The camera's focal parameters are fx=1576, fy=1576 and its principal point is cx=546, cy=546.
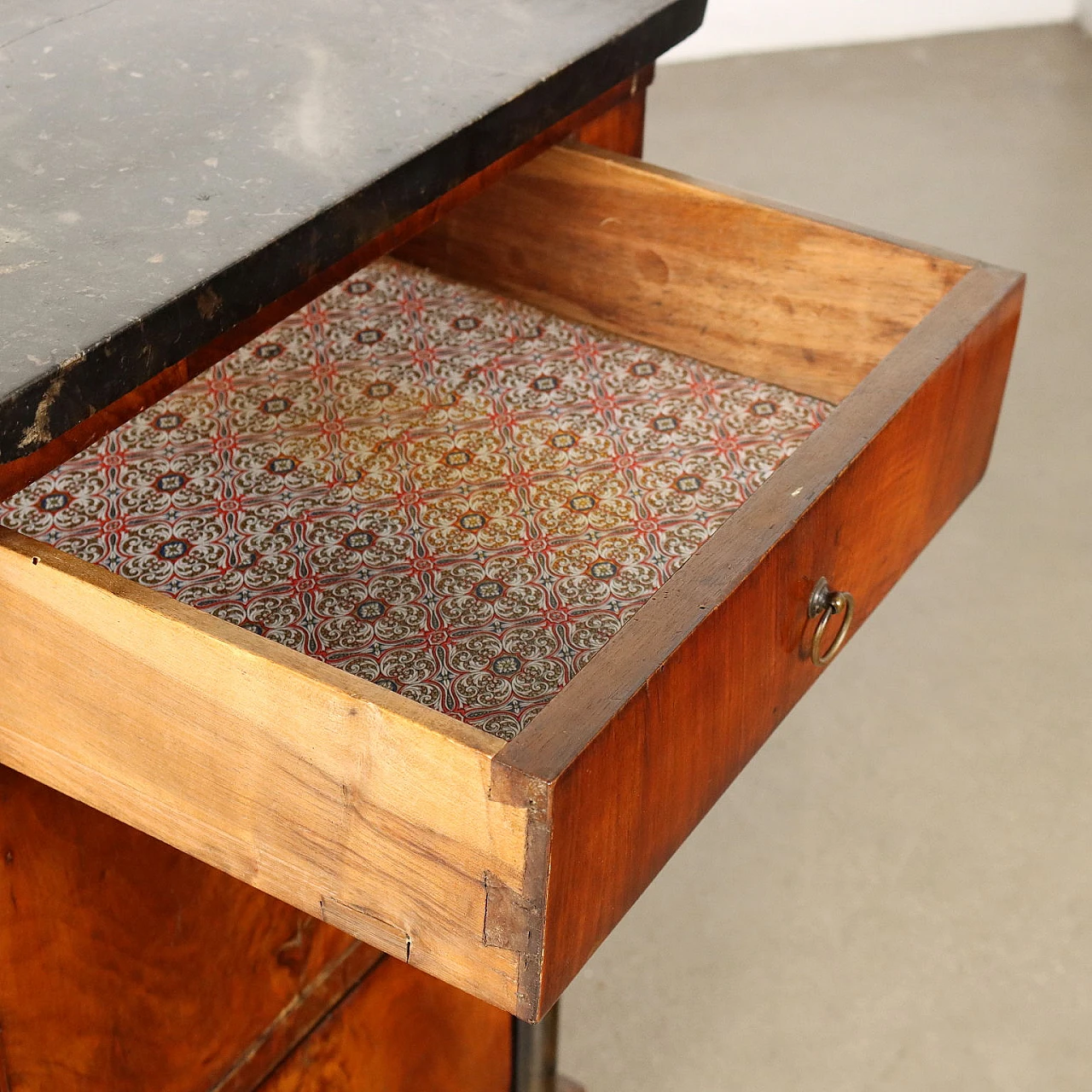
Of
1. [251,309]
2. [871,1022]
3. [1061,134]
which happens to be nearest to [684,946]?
[871,1022]

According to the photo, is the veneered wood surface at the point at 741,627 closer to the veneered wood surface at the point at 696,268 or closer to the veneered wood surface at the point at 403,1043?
the veneered wood surface at the point at 696,268

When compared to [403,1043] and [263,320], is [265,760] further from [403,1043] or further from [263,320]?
[403,1043]

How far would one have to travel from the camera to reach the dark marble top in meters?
0.70

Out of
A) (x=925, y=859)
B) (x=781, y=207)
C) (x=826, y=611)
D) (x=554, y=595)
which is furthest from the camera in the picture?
(x=925, y=859)

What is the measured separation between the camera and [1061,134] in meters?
3.23

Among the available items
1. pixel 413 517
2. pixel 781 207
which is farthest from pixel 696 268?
pixel 413 517

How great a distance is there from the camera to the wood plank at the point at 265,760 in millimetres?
609

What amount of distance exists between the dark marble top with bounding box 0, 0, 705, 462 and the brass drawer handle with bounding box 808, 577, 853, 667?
0.30 m

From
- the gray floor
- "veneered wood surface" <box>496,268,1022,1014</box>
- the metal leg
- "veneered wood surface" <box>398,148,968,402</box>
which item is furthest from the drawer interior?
the gray floor

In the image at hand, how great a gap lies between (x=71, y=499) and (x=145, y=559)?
8cm

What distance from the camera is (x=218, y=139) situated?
837 millimetres

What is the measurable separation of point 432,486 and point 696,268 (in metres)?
Result: 0.25

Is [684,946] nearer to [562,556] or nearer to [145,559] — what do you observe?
[562,556]

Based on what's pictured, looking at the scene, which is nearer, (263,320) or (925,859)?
(263,320)
